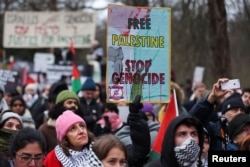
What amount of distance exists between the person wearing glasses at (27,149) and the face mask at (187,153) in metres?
0.96

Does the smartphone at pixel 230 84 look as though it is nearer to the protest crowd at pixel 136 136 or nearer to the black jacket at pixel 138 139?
the protest crowd at pixel 136 136

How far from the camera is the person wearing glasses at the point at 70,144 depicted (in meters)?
5.82

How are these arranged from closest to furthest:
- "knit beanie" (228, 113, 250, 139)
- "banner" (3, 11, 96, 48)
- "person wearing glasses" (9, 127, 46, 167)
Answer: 1. "person wearing glasses" (9, 127, 46, 167)
2. "knit beanie" (228, 113, 250, 139)
3. "banner" (3, 11, 96, 48)

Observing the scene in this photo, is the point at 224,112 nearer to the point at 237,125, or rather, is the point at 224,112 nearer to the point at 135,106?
the point at 237,125

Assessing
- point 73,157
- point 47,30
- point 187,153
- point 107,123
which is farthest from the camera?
point 47,30

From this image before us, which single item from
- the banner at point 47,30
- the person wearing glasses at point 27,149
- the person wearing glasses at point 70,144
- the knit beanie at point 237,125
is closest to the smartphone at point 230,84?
the knit beanie at point 237,125

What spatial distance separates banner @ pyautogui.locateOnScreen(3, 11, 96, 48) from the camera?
63.9 ft

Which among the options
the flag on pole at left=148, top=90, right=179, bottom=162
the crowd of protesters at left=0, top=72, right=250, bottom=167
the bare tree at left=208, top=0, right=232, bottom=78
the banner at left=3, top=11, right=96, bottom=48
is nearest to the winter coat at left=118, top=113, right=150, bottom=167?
the crowd of protesters at left=0, top=72, right=250, bottom=167

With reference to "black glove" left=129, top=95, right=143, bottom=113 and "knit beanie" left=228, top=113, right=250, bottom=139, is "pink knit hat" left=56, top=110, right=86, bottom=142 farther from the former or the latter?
"knit beanie" left=228, top=113, right=250, bottom=139

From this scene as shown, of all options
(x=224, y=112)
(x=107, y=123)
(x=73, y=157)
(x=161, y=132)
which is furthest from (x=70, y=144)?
(x=107, y=123)

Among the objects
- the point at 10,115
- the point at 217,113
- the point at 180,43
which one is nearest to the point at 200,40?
the point at 180,43

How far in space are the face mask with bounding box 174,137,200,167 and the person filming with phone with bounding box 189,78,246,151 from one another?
3.94ft

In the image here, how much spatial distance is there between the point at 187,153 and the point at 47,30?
602 inches

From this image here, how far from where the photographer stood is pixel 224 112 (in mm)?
7355
